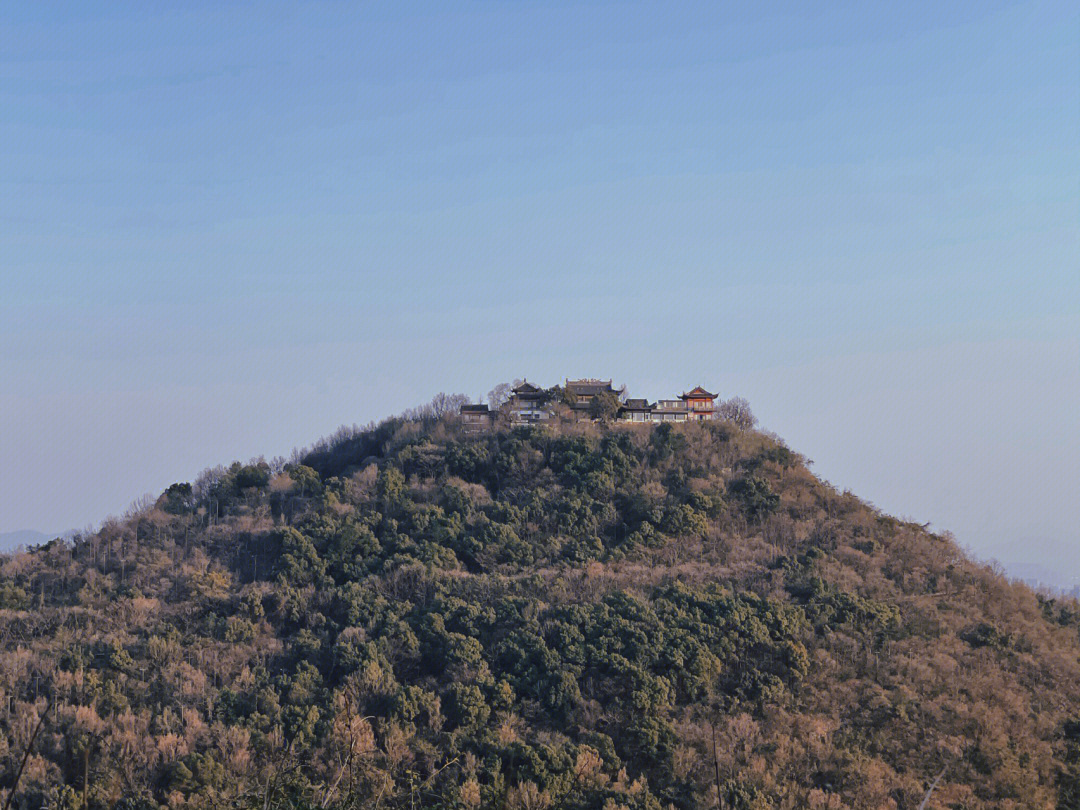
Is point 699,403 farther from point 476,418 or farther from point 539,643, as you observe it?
point 539,643

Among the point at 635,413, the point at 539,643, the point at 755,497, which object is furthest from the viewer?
the point at 635,413

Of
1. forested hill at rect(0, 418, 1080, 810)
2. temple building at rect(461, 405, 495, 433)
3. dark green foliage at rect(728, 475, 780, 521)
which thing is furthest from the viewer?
temple building at rect(461, 405, 495, 433)

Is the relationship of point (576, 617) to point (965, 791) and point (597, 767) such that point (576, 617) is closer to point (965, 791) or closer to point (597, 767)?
point (597, 767)

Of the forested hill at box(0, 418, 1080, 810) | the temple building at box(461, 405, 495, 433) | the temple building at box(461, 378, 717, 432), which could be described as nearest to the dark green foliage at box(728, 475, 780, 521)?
the forested hill at box(0, 418, 1080, 810)

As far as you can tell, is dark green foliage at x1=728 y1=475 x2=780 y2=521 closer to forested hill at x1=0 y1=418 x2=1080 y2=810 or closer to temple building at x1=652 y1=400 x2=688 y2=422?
forested hill at x1=0 y1=418 x2=1080 y2=810

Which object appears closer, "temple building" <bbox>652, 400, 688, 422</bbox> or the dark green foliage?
the dark green foliage

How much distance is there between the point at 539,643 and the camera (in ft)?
128

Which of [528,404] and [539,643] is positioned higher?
[528,404]

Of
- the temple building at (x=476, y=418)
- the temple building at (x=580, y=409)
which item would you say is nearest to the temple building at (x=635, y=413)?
the temple building at (x=580, y=409)

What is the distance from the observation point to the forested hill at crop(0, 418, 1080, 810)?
109ft

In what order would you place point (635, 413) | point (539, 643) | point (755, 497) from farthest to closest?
point (635, 413) → point (755, 497) → point (539, 643)

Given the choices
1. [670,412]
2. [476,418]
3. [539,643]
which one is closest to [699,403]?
[670,412]

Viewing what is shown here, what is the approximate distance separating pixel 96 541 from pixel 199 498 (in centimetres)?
543

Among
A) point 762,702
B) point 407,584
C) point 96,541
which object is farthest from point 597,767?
point 96,541
